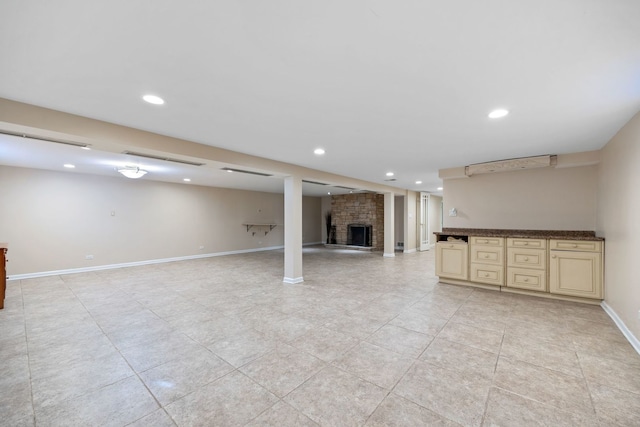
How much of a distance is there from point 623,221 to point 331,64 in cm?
377

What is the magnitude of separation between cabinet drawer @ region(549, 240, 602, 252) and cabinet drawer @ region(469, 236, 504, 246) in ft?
2.20

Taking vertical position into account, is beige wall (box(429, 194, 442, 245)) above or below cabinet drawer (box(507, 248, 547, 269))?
above

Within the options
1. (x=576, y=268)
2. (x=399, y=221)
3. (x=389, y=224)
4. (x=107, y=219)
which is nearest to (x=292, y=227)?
(x=389, y=224)

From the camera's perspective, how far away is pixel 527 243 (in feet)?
14.2

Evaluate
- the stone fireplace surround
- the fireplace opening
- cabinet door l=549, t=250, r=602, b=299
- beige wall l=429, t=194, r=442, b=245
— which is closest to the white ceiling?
cabinet door l=549, t=250, r=602, b=299

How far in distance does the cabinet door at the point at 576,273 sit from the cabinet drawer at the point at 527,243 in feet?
0.55

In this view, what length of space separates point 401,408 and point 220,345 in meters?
1.84

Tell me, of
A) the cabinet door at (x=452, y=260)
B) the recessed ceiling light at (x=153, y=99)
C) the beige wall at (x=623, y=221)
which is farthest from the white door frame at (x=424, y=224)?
the recessed ceiling light at (x=153, y=99)

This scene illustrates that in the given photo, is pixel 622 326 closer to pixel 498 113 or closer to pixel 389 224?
pixel 498 113

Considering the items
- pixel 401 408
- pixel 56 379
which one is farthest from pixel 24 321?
pixel 401 408

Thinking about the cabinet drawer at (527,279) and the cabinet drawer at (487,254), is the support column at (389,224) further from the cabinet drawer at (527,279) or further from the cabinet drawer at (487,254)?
the cabinet drawer at (527,279)

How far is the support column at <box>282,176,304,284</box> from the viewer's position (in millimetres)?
5180

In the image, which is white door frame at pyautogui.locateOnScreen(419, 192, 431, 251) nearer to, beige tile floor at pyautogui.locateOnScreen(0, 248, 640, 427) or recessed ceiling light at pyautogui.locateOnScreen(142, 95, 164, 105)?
beige tile floor at pyautogui.locateOnScreen(0, 248, 640, 427)

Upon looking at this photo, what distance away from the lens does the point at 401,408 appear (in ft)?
5.81
